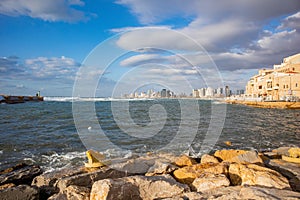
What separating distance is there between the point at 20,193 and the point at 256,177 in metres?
5.23

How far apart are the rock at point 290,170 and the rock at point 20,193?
5.79 m

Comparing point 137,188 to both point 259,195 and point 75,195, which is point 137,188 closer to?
point 75,195

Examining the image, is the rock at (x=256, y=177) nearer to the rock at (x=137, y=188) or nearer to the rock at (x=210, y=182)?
the rock at (x=210, y=182)

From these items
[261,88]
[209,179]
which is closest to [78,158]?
[209,179]

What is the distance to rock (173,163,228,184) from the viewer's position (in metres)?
5.29

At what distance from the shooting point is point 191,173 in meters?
5.49

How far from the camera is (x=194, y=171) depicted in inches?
221

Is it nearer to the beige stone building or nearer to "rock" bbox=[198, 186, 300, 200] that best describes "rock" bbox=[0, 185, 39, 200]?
"rock" bbox=[198, 186, 300, 200]

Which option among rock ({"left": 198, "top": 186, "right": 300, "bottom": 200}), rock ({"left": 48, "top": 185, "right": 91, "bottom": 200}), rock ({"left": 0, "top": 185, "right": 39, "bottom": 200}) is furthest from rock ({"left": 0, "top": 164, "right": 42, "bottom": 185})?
rock ({"left": 198, "top": 186, "right": 300, "bottom": 200})

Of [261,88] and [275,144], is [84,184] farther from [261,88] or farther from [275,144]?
[261,88]

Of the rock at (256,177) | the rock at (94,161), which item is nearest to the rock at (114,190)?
the rock at (256,177)

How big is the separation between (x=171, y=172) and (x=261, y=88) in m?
81.3

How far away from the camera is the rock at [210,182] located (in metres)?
4.36

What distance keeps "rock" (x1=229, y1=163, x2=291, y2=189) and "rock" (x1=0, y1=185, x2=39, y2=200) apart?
466 centimetres
